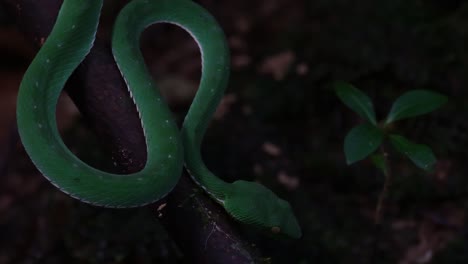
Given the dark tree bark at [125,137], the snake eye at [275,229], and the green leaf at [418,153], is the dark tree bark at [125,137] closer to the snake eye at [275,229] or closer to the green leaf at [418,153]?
the snake eye at [275,229]

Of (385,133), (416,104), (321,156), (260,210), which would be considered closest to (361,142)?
(385,133)

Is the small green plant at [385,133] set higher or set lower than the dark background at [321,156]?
higher

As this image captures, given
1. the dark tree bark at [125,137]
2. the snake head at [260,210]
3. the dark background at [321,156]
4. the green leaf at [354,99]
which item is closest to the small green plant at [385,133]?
the green leaf at [354,99]

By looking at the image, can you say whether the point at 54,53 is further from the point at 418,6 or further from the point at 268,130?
the point at 418,6

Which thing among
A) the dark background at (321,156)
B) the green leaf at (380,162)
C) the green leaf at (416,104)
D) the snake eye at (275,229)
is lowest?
the dark background at (321,156)

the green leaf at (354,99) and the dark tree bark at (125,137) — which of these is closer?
the dark tree bark at (125,137)

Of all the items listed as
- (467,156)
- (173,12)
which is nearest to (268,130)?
(467,156)

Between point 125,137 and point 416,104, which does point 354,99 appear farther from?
point 125,137
